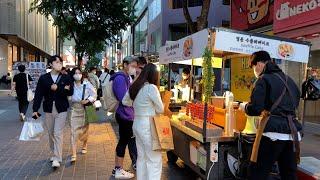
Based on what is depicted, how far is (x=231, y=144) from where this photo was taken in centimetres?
594

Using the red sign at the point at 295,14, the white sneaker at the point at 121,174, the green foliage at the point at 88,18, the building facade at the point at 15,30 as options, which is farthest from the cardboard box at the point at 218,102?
the building facade at the point at 15,30

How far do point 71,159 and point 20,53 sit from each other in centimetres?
3742

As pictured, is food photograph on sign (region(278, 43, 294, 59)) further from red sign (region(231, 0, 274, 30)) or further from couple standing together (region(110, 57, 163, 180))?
red sign (region(231, 0, 274, 30))

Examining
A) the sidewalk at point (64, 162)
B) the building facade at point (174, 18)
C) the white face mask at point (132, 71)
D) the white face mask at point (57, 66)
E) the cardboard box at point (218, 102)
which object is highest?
the building facade at point (174, 18)

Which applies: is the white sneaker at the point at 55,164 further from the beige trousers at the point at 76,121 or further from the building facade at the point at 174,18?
the building facade at the point at 174,18

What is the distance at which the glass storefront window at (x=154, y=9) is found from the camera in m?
38.5

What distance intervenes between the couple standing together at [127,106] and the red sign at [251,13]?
8592 millimetres

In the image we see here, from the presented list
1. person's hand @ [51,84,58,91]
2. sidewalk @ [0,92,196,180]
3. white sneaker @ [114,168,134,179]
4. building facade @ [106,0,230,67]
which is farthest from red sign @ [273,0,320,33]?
building facade @ [106,0,230,67]

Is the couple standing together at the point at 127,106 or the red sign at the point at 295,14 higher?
the red sign at the point at 295,14

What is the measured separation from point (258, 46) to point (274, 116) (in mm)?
1373

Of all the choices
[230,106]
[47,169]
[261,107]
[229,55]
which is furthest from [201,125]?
[47,169]

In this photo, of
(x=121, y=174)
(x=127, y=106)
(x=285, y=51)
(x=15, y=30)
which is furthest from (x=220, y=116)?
(x=15, y=30)

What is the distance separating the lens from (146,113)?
5469 mm

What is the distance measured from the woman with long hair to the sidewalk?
5.34 feet
